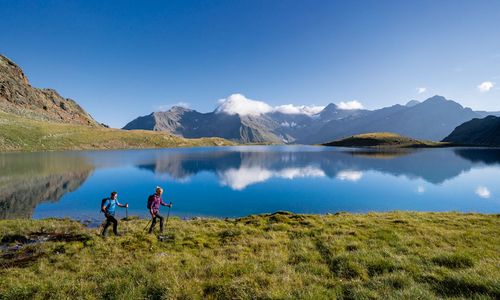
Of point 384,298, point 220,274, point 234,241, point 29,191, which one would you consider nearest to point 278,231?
point 234,241

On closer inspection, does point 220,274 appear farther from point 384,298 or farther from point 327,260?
point 384,298

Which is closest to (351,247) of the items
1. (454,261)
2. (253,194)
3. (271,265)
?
(454,261)

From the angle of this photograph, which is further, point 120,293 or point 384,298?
point 120,293

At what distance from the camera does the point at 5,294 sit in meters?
9.09

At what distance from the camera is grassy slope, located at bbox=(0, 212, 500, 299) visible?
8.63 meters

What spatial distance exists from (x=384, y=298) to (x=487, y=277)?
4242mm

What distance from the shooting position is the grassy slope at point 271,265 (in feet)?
28.3

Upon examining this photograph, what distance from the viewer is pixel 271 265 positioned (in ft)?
36.3

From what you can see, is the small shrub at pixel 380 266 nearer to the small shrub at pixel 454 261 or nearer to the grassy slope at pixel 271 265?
the grassy slope at pixel 271 265

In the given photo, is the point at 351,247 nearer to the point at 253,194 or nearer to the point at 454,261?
the point at 454,261

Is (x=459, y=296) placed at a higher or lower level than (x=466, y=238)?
higher

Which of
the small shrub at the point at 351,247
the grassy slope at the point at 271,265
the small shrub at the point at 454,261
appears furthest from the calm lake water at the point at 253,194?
the small shrub at the point at 454,261

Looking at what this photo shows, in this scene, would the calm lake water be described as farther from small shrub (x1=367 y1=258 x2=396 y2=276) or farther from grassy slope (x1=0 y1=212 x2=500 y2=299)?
small shrub (x1=367 y1=258 x2=396 y2=276)

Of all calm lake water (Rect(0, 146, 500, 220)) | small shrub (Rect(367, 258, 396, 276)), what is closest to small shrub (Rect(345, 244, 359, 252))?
small shrub (Rect(367, 258, 396, 276))
